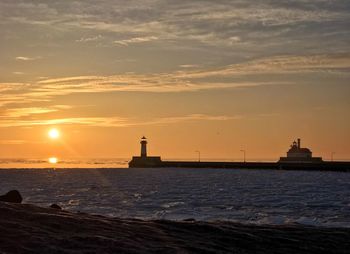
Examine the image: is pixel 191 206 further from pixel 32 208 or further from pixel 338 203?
pixel 32 208

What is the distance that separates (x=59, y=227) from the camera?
12625 millimetres

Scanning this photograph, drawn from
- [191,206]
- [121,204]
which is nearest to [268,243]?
[191,206]

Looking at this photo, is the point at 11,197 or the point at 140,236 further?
the point at 11,197

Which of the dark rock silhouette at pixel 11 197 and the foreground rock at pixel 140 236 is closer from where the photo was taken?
the foreground rock at pixel 140 236

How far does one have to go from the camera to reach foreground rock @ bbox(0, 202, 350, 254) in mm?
11172

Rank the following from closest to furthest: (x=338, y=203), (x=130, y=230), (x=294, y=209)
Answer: (x=130, y=230) → (x=294, y=209) → (x=338, y=203)

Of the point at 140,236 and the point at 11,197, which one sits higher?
the point at 11,197

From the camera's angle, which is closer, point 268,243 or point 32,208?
point 268,243

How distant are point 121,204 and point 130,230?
44.1m

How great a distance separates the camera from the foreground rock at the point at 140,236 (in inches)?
440

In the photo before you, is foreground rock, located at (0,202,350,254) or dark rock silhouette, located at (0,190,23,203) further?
dark rock silhouette, located at (0,190,23,203)

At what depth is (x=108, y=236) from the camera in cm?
1234

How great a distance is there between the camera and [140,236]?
1291 centimetres

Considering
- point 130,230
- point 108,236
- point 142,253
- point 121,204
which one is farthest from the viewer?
point 121,204
